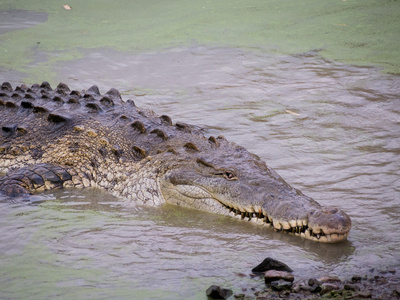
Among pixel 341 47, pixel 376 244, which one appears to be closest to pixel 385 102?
pixel 341 47

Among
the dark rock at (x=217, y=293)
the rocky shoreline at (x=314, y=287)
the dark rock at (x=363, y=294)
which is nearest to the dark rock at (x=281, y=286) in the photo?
the rocky shoreline at (x=314, y=287)

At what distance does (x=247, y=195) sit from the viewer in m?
4.61

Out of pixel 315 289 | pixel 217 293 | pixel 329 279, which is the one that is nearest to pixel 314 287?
pixel 315 289

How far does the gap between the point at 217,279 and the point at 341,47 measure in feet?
26.3

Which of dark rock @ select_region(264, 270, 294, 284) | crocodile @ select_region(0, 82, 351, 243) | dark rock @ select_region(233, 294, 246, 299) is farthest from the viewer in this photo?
crocodile @ select_region(0, 82, 351, 243)

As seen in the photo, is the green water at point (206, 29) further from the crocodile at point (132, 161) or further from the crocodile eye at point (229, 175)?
the crocodile eye at point (229, 175)

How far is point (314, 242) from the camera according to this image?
4043 mm

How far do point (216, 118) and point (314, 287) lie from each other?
15.1 feet

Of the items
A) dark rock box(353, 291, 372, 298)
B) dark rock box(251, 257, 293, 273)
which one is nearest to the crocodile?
dark rock box(251, 257, 293, 273)

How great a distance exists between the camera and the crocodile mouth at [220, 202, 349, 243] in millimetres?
3955

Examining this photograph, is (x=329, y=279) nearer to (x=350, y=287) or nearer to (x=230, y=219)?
(x=350, y=287)

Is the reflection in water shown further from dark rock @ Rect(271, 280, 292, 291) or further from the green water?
the green water

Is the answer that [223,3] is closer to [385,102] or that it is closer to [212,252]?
[385,102]

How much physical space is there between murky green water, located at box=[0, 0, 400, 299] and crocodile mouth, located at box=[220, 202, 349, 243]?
0.22 feet
